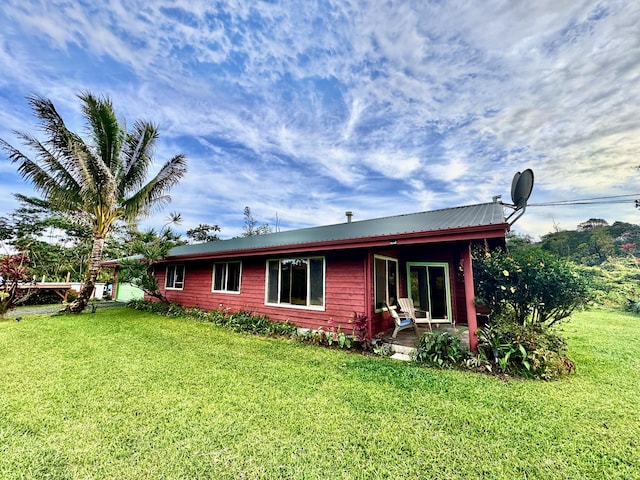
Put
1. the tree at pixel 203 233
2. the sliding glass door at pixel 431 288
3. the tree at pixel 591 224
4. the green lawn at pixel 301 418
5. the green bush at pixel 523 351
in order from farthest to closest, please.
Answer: the tree at pixel 203 233
the tree at pixel 591 224
the sliding glass door at pixel 431 288
the green bush at pixel 523 351
the green lawn at pixel 301 418

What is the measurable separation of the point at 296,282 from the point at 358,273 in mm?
1945

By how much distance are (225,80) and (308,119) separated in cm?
370

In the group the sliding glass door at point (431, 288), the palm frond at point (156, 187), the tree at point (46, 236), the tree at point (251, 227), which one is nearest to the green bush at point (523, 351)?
the sliding glass door at point (431, 288)

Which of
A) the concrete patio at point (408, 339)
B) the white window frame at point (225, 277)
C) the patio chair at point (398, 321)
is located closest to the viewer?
the concrete patio at point (408, 339)

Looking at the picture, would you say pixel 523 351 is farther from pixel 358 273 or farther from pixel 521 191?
pixel 521 191

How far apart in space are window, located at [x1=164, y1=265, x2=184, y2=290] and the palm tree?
8.65ft

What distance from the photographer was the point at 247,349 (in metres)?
5.74

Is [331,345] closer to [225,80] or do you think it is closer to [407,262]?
[407,262]

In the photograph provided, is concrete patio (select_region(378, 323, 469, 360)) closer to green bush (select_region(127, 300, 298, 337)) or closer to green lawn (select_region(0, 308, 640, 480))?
green lawn (select_region(0, 308, 640, 480))

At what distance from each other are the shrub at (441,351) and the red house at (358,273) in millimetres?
285

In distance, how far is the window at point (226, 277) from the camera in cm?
914

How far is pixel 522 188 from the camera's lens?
6062mm

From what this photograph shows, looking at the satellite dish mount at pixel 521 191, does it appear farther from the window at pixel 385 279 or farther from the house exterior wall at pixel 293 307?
the house exterior wall at pixel 293 307

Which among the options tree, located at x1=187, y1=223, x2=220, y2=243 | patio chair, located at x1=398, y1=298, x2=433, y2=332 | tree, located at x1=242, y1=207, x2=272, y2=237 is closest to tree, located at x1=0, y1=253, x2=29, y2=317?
patio chair, located at x1=398, y1=298, x2=433, y2=332
